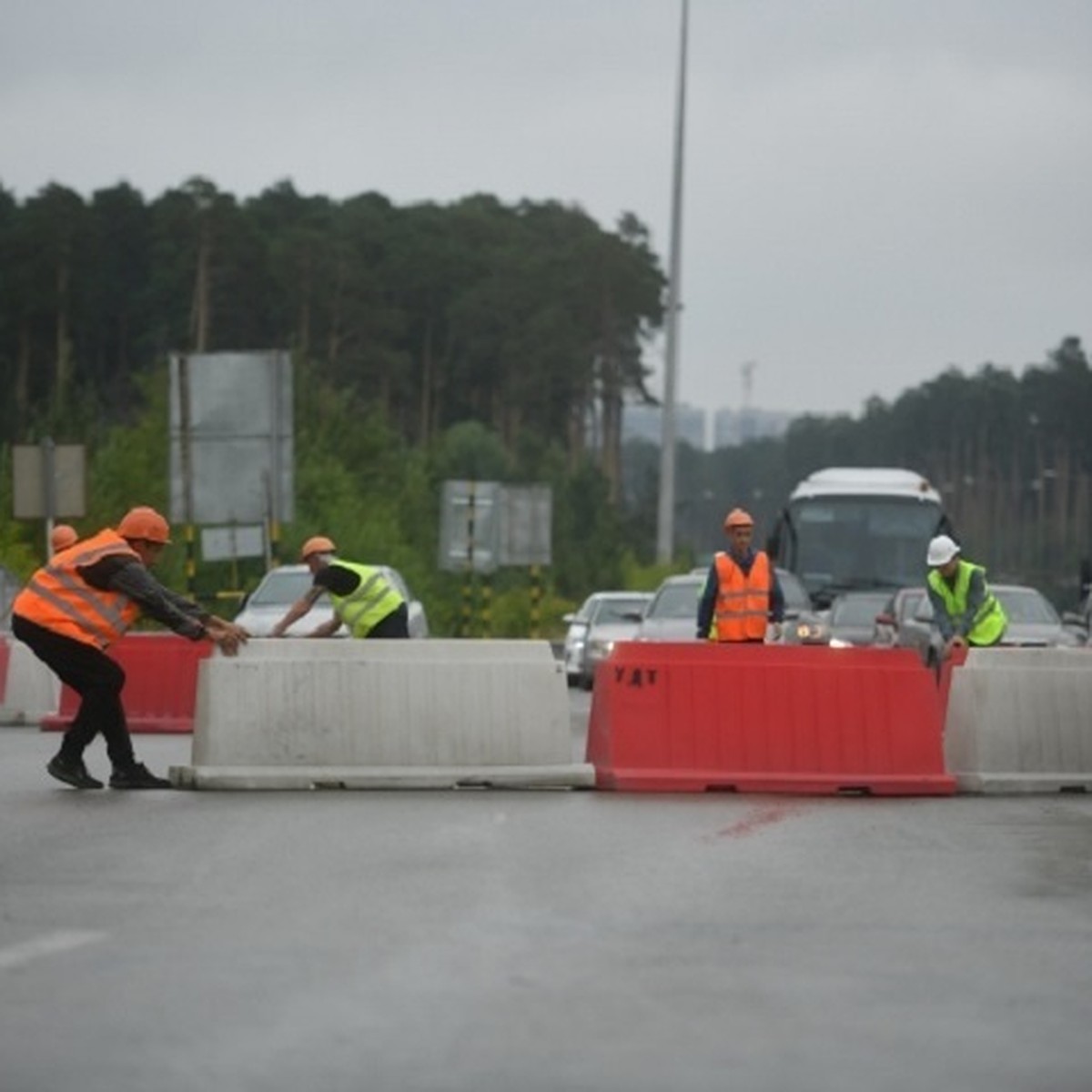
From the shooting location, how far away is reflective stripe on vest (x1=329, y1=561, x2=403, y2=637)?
78.1ft

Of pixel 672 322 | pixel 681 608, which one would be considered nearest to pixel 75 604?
pixel 681 608

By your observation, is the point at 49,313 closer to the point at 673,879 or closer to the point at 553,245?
the point at 553,245

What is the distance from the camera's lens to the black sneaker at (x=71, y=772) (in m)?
20.2

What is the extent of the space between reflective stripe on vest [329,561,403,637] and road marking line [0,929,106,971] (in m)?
11.8

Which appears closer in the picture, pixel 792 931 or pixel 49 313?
pixel 792 931

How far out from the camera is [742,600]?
23594mm

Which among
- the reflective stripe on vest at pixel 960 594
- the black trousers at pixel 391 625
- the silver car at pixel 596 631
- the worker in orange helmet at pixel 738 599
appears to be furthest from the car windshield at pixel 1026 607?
the black trousers at pixel 391 625

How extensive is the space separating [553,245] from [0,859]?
138334 millimetres

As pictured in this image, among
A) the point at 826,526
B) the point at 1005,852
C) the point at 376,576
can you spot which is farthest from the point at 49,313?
the point at 1005,852

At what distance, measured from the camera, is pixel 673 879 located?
1416 cm

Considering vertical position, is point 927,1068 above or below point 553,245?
below

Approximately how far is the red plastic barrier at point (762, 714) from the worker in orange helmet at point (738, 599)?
3.04 m

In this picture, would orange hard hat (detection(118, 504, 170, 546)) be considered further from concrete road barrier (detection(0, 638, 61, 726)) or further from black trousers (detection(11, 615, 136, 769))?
concrete road barrier (detection(0, 638, 61, 726))

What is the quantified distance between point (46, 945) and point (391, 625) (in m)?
12.5
